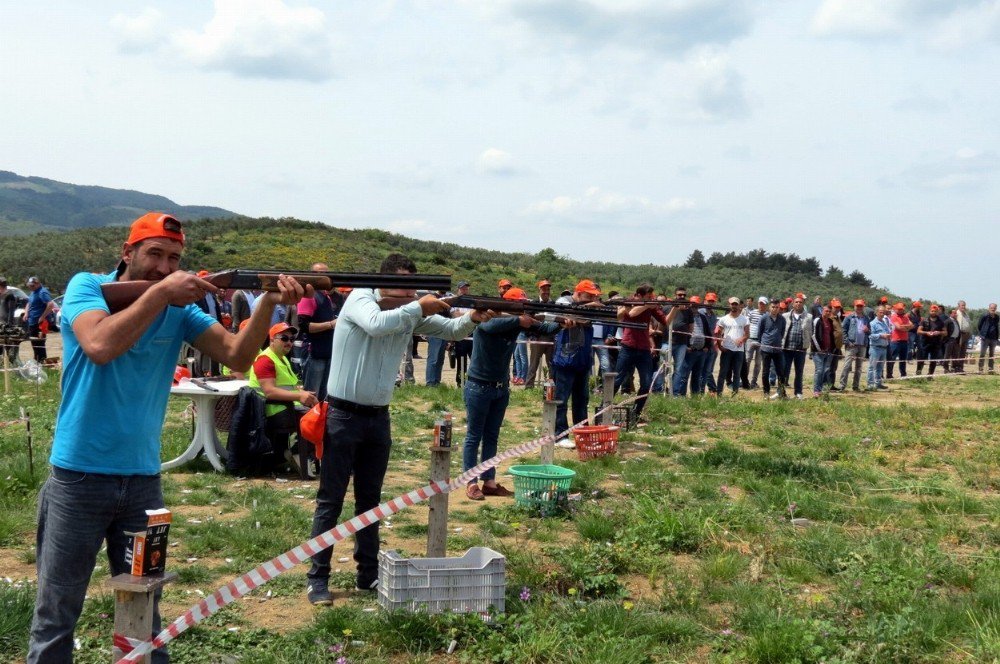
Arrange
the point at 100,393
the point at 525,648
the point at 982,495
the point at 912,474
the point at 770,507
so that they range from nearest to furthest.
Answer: the point at 100,393 < the point at 525,648 < the point at 770,507 < the point at 982,495 < the point at 912,474

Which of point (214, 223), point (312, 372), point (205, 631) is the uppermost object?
point (214, 223)

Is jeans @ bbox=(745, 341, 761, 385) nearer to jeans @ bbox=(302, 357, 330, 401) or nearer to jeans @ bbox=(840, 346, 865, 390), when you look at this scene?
jeans @ bbox=(840, 346, 865, 390)

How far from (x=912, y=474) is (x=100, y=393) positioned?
9017 millimetres

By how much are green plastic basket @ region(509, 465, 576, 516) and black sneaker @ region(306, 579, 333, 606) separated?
2.54m

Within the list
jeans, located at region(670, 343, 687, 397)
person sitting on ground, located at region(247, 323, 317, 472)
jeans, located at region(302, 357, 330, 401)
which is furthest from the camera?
jeans, located at region(670, 343, 687, 397)

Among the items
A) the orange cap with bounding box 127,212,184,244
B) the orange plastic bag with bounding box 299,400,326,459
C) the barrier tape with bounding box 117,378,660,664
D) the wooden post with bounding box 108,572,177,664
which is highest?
the orange cap with bounding box 127,212,184,244

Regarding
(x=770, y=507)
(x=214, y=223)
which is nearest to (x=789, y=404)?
(x=770, y=507)

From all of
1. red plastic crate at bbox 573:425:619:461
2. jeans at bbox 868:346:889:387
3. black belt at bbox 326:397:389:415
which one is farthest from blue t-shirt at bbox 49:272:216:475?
jeans at bbox 868:346:889:387

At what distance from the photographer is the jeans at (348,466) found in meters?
5.64

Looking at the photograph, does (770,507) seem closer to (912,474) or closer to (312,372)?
(912,474)

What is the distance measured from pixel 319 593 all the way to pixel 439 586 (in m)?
0.88

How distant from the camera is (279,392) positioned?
9.08 m

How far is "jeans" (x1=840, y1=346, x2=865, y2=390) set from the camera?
790 inches

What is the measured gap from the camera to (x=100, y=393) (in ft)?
11.0
